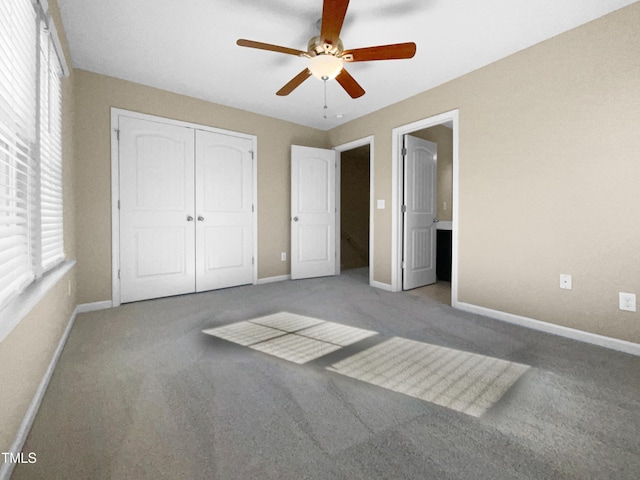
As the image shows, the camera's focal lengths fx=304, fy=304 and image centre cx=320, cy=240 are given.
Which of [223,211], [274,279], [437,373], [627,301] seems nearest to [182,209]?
[223,211]

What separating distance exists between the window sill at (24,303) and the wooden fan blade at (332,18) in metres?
2.02

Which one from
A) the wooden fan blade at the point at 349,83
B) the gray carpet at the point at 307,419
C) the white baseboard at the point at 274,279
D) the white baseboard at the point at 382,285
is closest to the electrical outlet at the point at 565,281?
the gray carpet at the point at 307,419

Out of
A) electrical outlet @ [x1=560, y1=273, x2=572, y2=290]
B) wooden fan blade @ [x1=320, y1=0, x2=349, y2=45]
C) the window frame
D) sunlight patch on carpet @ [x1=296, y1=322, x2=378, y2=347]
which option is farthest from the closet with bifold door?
electrical outlet @ [x1=560, y1=273, x2=572, y2=290]

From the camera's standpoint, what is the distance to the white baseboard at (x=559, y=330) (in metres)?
2.11

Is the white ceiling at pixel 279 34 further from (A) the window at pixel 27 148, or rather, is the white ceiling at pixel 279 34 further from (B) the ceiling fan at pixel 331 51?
(A) the window at pixel 27 148

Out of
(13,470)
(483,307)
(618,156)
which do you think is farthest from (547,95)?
(13,470)

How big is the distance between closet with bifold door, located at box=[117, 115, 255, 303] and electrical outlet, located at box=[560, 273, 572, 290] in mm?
3408

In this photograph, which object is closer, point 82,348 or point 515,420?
point 515,420

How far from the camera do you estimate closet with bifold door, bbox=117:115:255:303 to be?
10.8 feet

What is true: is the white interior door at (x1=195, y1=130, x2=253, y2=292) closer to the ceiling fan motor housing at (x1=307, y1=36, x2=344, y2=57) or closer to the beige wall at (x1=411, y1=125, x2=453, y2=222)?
the ceiling fan motor housing at (x1=307, y1=36, x2=344, y2=57)

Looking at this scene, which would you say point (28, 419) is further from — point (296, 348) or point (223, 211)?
point (223, 211)

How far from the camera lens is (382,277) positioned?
162 inches

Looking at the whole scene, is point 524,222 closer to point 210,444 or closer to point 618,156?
point 618,156

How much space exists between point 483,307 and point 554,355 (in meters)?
0.91
